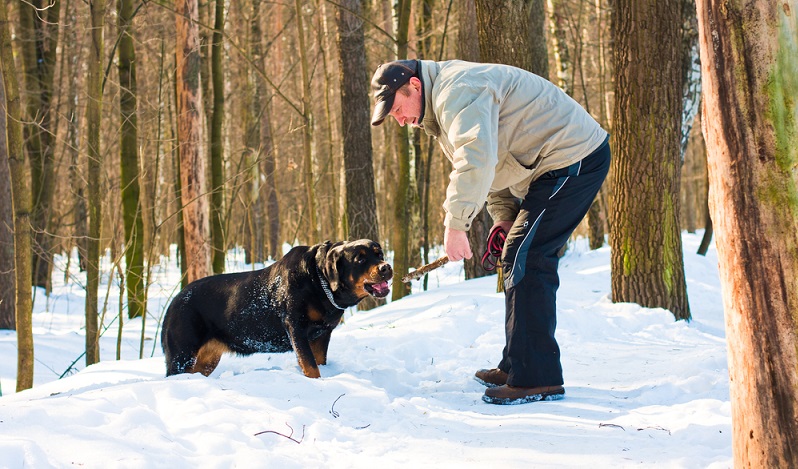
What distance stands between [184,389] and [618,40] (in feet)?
18.1

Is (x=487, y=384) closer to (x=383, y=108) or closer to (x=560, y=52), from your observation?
(x=383, y=108)

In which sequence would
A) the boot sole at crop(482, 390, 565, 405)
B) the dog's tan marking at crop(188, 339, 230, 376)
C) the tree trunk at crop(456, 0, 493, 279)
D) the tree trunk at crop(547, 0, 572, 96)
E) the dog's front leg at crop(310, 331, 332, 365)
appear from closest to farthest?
the boot sole at crop(482, 390, 565, 405) → the dog's front leg at crop(310, 331, 332, 365) → the dog's tan marking at crop(188, 339, 230, 376) → the tree trunk at crop(456, 0, 493, 279) → the tree trunk at crop(547, 0, 572, 96)

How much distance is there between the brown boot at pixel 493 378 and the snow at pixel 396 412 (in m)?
0.07

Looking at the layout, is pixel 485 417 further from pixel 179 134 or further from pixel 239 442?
pixel 179 134

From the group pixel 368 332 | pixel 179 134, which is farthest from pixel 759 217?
pixel 179 134

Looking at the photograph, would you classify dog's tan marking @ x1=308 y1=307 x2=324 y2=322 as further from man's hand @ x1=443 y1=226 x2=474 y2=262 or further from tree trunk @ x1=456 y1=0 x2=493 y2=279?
tree trunk @ x1=456 y1=0 x2=493 y2=279

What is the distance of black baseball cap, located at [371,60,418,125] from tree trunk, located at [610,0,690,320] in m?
3.85

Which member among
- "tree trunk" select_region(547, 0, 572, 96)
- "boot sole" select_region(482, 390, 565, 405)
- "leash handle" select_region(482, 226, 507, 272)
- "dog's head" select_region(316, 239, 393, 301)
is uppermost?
"tree trunk" select_region(547, 0, 572, 96)

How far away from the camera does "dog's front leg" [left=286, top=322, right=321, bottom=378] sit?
4586 mm

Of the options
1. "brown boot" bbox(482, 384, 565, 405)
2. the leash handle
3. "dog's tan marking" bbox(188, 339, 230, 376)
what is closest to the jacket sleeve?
the leash handle

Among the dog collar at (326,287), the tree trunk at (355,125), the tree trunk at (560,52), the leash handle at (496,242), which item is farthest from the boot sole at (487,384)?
the tree trunk at (560,52)

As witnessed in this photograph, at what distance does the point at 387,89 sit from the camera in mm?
3762

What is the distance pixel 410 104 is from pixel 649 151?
3.84 m

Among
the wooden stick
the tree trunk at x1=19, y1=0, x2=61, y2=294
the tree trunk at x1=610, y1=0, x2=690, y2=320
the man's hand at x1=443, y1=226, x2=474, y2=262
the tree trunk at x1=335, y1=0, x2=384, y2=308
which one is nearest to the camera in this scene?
the man's hand at x1=443, y1=226, x2=474, y2=262
